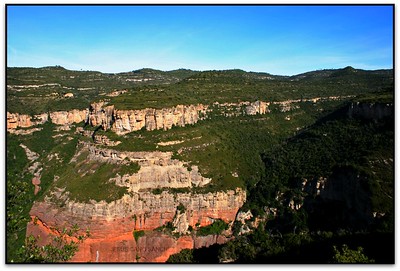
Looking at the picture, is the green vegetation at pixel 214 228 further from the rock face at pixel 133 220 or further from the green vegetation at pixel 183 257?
the green vegetation at pixel 183 257

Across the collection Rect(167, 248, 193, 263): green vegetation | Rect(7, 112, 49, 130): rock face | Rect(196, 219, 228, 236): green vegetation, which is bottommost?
Rect(167, 248, 193, 263): green vegetation

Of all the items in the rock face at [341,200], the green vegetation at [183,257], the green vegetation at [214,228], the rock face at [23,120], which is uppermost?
the rock face at [23,120]

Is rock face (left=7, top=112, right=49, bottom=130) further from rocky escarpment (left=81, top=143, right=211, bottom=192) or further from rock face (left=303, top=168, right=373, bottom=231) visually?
rock face (left=303, top=168, right=373, bottom=231)

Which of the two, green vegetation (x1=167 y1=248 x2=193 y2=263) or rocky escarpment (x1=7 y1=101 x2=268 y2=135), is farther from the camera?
rocky escarpment (x1=7 y1=101 x2=268 y2=135)

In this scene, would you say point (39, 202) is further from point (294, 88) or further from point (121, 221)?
point (294, 88)

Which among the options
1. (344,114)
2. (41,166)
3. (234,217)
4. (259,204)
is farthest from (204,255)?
(41,166)

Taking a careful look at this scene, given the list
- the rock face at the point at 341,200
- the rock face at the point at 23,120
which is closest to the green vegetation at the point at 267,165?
the rock face at the point at 341,200

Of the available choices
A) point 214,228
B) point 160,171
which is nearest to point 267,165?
point 214,228

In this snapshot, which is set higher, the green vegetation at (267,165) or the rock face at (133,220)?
the green vegetation at (267,165)

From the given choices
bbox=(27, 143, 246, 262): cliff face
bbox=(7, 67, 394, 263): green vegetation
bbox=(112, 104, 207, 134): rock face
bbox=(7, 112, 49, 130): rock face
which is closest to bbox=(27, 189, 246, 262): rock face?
bbox=(27, 143, 246, 262): cliff face

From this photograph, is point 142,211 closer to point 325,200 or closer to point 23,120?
point 325,200

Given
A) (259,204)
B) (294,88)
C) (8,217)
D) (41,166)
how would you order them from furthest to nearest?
(294,88), (41,166), (259,204), (8,217)
